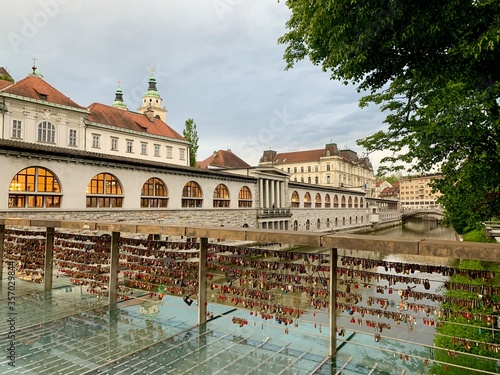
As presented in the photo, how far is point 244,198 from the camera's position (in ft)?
119

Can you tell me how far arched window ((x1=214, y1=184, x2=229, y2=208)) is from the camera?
3159 cm

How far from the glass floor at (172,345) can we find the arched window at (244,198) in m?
28.5

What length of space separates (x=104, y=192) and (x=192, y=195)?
845 cm

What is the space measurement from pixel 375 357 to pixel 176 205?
23427 mm

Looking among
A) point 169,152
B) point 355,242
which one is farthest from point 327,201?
point 355,242

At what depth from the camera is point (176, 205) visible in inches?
1055

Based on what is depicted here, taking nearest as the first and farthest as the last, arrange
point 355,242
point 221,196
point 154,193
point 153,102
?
point 355,242 < point 154,193 < point 221,196 < point 153,102

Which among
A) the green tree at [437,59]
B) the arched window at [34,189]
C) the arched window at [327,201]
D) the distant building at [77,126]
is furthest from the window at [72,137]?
the arched window at [327,201]

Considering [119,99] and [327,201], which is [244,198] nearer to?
[327,201]

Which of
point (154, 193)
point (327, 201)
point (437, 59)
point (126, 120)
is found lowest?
point (327, 201)

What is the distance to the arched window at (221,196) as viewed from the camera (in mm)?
31586

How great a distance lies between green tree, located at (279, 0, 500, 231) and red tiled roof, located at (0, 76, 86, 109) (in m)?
30.8

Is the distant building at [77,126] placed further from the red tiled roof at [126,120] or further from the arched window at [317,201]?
the arched window at [317,201]

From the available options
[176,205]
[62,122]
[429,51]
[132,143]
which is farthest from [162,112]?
[429,51]
